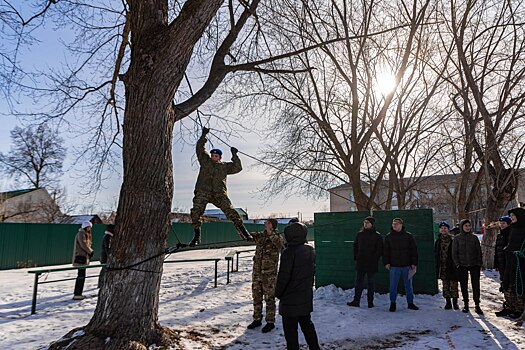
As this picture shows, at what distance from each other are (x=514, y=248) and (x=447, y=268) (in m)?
1.30

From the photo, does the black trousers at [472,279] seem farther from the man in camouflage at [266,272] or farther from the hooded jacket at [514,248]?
the man in camouflage at [266,272]

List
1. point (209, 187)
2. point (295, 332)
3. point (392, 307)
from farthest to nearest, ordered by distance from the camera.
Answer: point (392, 307), point (209, 187), point (295, 332)

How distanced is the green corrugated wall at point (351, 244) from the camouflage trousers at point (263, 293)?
3413 mm

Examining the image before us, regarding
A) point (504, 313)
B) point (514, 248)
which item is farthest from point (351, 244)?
point (514, 248)

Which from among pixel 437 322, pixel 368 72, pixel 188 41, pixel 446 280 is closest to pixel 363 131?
pixel 368 72

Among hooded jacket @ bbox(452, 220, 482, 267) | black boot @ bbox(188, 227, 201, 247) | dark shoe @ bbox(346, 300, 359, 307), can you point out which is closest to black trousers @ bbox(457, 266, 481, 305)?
hooded jacket @ bbox(452, 220, 482, 267)

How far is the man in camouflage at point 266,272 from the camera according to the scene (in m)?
5.86

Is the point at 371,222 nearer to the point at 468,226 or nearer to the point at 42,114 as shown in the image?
the point at 468,226

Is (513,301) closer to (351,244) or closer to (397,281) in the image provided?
(397,281)

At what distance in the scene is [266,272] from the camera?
6.05 metres

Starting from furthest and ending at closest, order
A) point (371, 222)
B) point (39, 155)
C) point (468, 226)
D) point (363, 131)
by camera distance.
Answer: point (39, 155)
point (363, 131)
point (371, 222)
point (468, 226)

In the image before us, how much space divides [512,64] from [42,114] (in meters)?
13.2

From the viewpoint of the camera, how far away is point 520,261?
6.38m

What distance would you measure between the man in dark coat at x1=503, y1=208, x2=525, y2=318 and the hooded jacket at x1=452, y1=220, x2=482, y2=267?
0.45m
